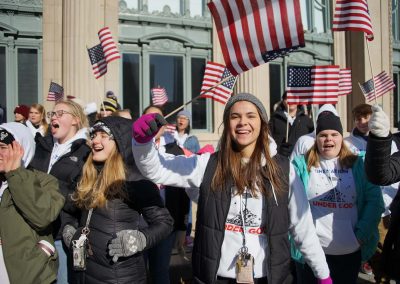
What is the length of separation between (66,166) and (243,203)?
1.71 metres

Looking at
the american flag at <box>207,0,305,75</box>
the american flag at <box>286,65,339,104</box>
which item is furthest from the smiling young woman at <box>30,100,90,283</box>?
the american flag at <box>286,65,339,104</box>

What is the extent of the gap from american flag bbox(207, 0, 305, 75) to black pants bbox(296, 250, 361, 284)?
1.64 m

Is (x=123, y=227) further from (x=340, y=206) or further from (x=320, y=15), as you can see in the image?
(x=320, y=15)

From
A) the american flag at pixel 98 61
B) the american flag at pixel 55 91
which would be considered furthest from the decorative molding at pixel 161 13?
the american flag at pixel 98 61

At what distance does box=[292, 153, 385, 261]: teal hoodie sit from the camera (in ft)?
11.4

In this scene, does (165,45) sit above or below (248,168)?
above

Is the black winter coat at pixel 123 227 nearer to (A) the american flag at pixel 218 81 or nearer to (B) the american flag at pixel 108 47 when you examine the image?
(A) the american flag at pixel 218 81

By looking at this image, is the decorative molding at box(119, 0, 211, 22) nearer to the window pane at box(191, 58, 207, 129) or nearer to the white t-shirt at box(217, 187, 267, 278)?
the window pane at box(191, 58, 207, 129)

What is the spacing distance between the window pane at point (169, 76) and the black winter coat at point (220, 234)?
9.36 meters

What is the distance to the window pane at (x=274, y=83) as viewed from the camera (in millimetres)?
13445

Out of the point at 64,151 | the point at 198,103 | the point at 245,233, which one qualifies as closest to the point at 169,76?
the point at 198,103

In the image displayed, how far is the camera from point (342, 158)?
143 inches

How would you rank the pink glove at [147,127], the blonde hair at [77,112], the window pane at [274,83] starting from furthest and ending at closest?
the window pane at [274,83]
the blonde hair at [77,112]
the pink glove at [147,127]

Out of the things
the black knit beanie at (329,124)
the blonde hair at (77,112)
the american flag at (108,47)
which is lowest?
the black knit beanie at (329,124)
